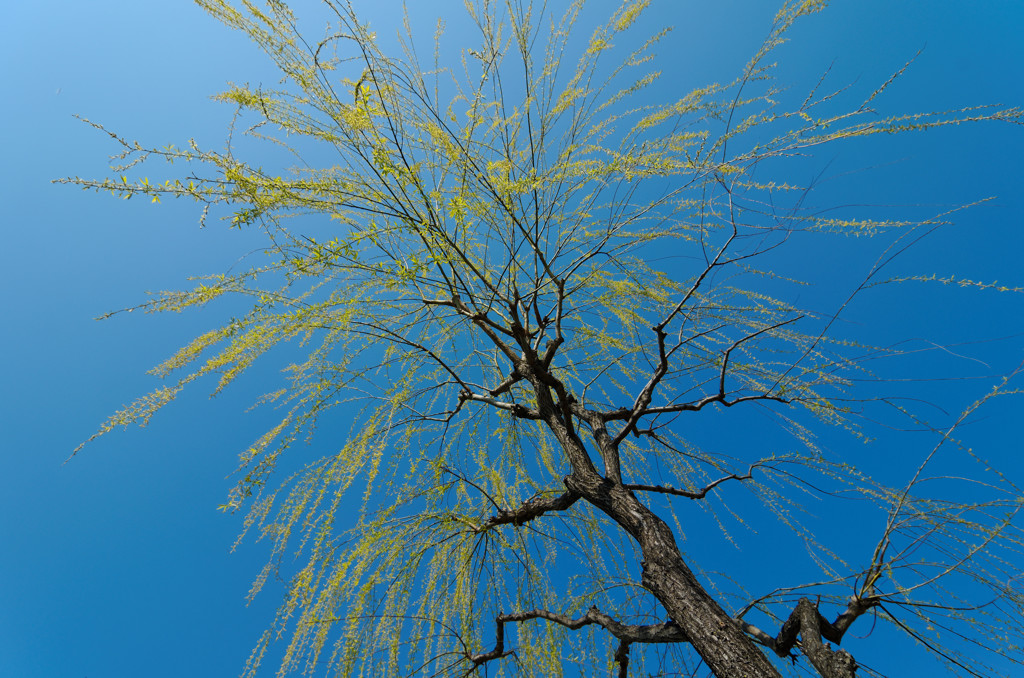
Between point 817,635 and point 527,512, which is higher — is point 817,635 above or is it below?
below

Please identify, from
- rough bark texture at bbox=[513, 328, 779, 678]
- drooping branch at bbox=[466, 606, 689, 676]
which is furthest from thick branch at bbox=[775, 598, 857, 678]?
drooping branch at bbox=[466, 606, 689, 676]

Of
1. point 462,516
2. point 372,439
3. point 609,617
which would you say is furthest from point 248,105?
point 609,617

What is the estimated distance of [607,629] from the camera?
1599 millimetres

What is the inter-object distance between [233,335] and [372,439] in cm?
61

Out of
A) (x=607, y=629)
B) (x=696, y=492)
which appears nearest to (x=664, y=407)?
(x=696, y=492)

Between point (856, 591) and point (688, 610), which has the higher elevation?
point (688, 610)

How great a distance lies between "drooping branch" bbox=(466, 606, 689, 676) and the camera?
1.39 metres

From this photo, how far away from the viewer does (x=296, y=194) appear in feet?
5.57

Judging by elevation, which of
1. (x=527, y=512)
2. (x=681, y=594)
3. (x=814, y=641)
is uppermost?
(x=527, y=512)

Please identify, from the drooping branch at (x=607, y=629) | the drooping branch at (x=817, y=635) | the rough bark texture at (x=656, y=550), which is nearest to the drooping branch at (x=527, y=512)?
the rough bark texture at (x=656, y=550)

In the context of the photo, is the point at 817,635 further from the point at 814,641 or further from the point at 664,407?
the point at 664,407

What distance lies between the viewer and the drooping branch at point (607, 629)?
139 cm

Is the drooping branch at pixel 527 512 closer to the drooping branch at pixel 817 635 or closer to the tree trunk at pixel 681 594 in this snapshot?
the tree trunk at pixel 681 594

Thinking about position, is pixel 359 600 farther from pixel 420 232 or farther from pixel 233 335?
pixel 420 232
